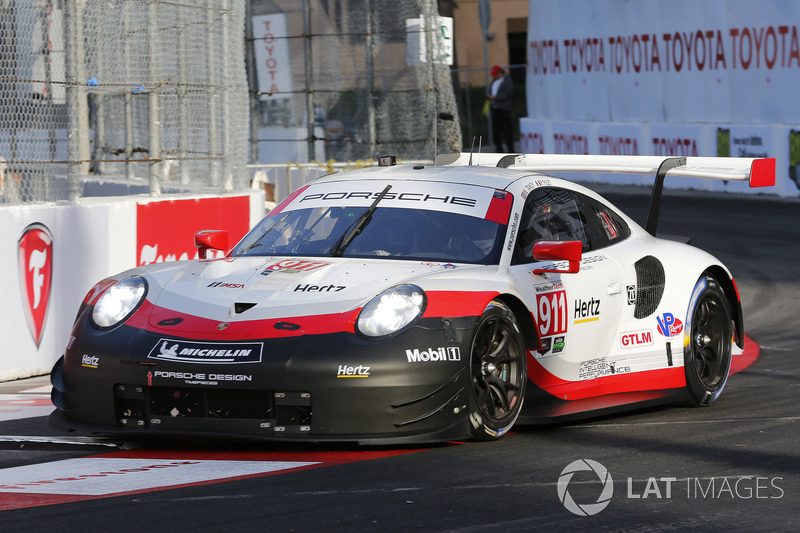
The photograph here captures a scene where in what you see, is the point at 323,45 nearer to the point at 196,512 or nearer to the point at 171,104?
the point at 171,104

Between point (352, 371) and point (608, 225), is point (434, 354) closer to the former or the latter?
point (352, 371)

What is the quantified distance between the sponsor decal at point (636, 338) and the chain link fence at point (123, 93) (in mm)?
3953

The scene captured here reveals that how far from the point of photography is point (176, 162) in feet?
36.1

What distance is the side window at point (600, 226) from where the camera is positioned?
7.38m

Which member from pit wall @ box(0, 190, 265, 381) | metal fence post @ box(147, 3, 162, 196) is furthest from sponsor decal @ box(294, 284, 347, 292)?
metal fence post @ box(147, 3, 162, 196)

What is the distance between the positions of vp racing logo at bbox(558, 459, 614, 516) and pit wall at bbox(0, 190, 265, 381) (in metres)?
4.25

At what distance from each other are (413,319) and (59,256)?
3.86m

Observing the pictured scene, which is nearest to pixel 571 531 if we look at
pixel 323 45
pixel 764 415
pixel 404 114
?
pixel 764 415

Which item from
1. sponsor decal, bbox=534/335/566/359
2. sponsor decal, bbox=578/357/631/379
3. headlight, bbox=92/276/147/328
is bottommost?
sponsor decal, bbox=578/357/631/379

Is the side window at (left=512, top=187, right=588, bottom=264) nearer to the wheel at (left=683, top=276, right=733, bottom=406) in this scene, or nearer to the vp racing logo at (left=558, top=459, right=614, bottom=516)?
the wheel at (left=683, top=276, right=733, bottom=406)

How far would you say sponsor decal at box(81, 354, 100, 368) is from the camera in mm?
6012

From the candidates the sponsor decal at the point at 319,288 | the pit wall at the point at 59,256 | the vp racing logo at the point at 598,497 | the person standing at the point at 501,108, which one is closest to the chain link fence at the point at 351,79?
the pit wall at the point at 59,256

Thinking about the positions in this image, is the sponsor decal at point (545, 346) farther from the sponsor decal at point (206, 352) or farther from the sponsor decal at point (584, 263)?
the sponsor decal at point (206, 352)

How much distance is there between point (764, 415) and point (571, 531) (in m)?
2.81
